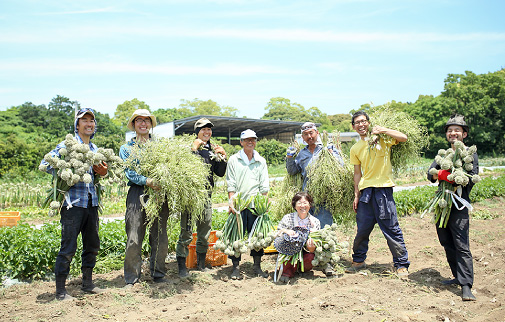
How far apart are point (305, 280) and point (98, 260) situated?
9.57 feet

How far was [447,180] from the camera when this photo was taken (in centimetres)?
449

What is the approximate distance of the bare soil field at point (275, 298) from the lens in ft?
12.3

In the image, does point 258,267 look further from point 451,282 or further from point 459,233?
point 459,233

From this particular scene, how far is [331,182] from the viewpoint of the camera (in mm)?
5281

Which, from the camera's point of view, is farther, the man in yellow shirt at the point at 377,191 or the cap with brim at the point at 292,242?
the man in yellow shirt at the point at 377,191

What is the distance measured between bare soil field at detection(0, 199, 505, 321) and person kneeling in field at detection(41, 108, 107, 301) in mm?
273

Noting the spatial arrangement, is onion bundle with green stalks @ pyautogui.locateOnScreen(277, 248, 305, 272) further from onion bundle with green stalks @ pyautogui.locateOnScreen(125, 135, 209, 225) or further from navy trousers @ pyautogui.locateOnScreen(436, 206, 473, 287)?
navy trousers @ pyautogui.locateOnScreen(436, 206, 473, 287)

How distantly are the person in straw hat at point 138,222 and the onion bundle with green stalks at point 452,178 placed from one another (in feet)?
10.8

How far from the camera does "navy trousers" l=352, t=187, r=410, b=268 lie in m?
5.03

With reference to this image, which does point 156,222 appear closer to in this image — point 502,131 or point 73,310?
point 73,310

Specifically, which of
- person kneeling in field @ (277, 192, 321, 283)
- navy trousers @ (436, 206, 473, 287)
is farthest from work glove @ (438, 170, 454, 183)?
person kneeling in field @ (277, 192, 321, 283)

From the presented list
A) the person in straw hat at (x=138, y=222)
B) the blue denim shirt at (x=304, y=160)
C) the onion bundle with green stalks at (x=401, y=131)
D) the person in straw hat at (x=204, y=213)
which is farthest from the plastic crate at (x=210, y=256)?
the onion bundle with green stalks at (x=401, y=131)

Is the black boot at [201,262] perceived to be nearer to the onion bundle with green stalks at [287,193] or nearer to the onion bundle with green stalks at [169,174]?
the onion bundle with green stalks at [169,174]

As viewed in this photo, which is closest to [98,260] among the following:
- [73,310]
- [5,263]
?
[5,263]
